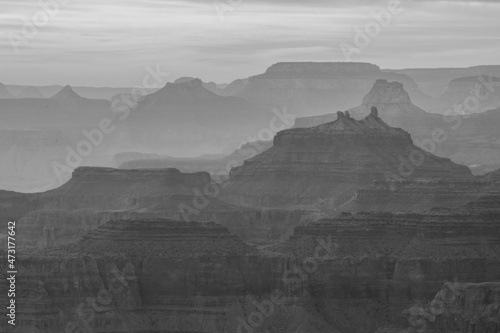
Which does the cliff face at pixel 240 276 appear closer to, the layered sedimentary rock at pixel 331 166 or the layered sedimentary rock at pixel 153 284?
the layered sedimentary rock at pixel 153 284

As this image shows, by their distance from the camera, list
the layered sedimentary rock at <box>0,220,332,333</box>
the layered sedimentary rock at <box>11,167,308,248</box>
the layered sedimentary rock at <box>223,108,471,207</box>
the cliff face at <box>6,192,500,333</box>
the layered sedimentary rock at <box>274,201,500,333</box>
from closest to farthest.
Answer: the layered sedimentary rock at <box>0,220,332,333</box> < the cliff face at <box>6,192,500,333</box> < the layered sedimentary rock at <box>274,201,500,333</box> < the layered sedimentary rock at <box>11,167,308,248</box> < the layered sedimentary rock at <box>223,108,471,207</box>

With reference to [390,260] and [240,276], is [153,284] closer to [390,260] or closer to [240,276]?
[240,276]

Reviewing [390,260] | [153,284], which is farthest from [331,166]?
[153,284]

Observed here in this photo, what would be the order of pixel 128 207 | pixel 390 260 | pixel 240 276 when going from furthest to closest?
1. pixel 128 207
2. pixel 390 260
3. pixel 240 276

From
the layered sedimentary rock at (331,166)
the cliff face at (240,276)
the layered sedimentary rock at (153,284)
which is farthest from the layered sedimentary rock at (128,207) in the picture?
the layered sedimentary rock at (153,284)

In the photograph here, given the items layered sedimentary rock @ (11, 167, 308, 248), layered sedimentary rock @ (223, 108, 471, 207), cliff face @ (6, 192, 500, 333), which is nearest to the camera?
cliff face @ (6, 192, 500, 333)

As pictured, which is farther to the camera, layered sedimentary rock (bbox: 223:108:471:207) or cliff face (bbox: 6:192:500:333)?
layered sedimentary rock (bbox: 223:108:471:207)

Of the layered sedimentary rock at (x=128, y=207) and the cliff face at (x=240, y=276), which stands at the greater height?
the layered sedimentary rock at (x=128, y=207)

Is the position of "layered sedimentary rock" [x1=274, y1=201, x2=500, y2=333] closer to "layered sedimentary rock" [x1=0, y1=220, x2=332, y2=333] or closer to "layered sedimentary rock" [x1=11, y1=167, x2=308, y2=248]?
"layered sedimentary rock" [x1=0, y1=220, x2=332, y2=333]

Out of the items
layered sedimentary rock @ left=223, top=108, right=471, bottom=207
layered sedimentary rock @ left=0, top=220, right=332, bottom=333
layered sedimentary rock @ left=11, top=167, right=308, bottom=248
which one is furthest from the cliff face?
layered sedimentary rock @ left=223, top=108, right=471, bottom=207
